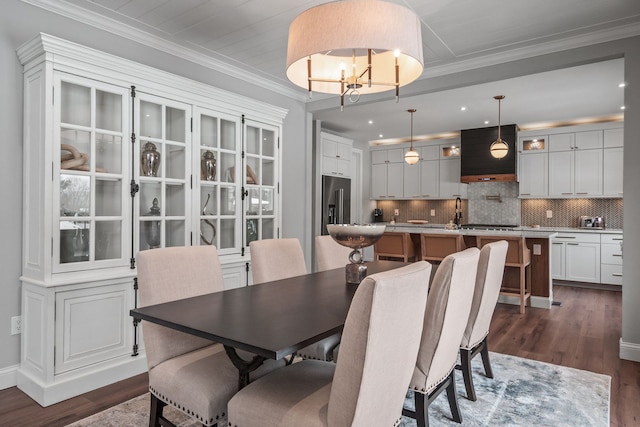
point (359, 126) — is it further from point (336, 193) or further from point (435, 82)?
point (435, 82)

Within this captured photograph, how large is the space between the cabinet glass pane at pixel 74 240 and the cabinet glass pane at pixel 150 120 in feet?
2.61

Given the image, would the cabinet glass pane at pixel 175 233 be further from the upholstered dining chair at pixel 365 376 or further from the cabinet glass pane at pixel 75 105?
the upholstered dining chair at pixel 365 376

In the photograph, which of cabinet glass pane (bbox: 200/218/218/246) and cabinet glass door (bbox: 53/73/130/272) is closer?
cabinet glass door (bbox: 53/73/130/272)

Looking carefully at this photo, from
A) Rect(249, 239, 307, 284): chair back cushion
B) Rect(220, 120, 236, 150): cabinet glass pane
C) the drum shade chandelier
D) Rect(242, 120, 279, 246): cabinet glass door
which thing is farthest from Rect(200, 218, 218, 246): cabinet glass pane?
the drum shade chandelier

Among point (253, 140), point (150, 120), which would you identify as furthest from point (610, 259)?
point (150, 120)

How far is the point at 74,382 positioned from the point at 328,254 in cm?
186

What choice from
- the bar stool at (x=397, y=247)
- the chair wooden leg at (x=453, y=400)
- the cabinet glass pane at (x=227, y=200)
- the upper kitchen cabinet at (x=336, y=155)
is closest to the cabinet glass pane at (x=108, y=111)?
the cabinet glass pane at (x=227, y=200)

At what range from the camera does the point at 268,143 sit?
3947 mm

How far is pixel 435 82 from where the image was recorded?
13.0 ft

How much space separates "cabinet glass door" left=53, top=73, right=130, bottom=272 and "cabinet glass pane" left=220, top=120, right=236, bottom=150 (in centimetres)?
87

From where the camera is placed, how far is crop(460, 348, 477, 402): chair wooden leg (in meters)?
2.30

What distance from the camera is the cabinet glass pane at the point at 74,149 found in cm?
251

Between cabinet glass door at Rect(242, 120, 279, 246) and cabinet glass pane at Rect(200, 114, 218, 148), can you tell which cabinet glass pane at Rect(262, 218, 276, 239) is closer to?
cabinet glass door at Rect(242, 120, 279, 246)

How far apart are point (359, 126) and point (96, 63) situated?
484 cm
